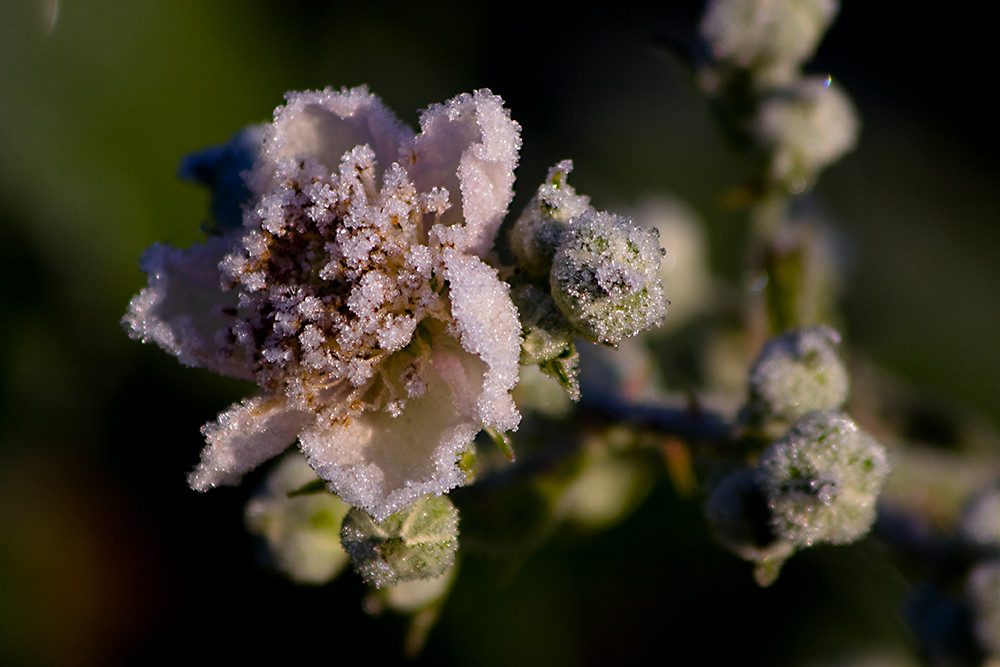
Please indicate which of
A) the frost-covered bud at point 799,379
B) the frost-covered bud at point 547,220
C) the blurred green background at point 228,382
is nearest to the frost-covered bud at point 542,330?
the frost-covered bud at point 547,220

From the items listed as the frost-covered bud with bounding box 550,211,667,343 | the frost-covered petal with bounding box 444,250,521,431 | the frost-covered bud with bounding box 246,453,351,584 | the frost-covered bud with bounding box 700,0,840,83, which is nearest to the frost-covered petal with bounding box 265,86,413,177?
the frost-covered petal with bounding box 444,250,521,431

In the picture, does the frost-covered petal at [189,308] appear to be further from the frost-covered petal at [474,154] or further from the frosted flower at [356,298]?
the frost-covered petal at [474,154]

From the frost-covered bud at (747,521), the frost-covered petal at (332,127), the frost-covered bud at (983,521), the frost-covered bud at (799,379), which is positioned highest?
the frost-covered petal at (332,127)

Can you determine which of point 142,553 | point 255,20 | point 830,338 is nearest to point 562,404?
point 830,338

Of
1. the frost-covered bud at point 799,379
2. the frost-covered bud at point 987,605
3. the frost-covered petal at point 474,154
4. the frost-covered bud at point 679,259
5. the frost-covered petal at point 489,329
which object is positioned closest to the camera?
Result: the frost-covered petal at point 489,329

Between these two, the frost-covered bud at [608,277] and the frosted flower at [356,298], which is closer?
the frost-covered bud at [608,277]

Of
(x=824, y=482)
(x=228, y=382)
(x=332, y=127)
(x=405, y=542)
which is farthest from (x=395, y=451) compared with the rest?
(x=228, y=382)

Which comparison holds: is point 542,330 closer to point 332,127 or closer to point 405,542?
point 405,542
